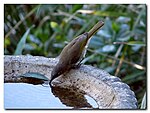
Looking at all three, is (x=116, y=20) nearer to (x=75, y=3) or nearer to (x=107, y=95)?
(x=75, y=3)

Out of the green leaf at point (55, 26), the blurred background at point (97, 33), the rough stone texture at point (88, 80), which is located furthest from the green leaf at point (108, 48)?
the rough stone texture at point (88, 80)

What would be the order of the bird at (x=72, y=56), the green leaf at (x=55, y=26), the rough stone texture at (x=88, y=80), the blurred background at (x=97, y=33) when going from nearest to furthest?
the rough stone texture at (x=88, y=80)
the bird at (x=72, y=56)
the blurred background at (x=97, y=33)
the green leaf at (x=55, y=26)

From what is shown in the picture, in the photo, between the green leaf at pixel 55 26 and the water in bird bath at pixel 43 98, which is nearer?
the water in bird bath at pixel 43 98

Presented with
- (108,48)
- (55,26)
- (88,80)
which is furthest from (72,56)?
(55,26)

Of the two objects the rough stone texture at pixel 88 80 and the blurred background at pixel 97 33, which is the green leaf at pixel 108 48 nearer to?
the blurred background at pixel 97 33

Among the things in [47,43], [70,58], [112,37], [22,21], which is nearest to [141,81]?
[112,37]

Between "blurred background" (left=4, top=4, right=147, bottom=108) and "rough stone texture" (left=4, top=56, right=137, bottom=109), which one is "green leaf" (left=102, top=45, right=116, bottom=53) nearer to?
"blurred background" (left=4, top=4, right=147, bottom=108)
